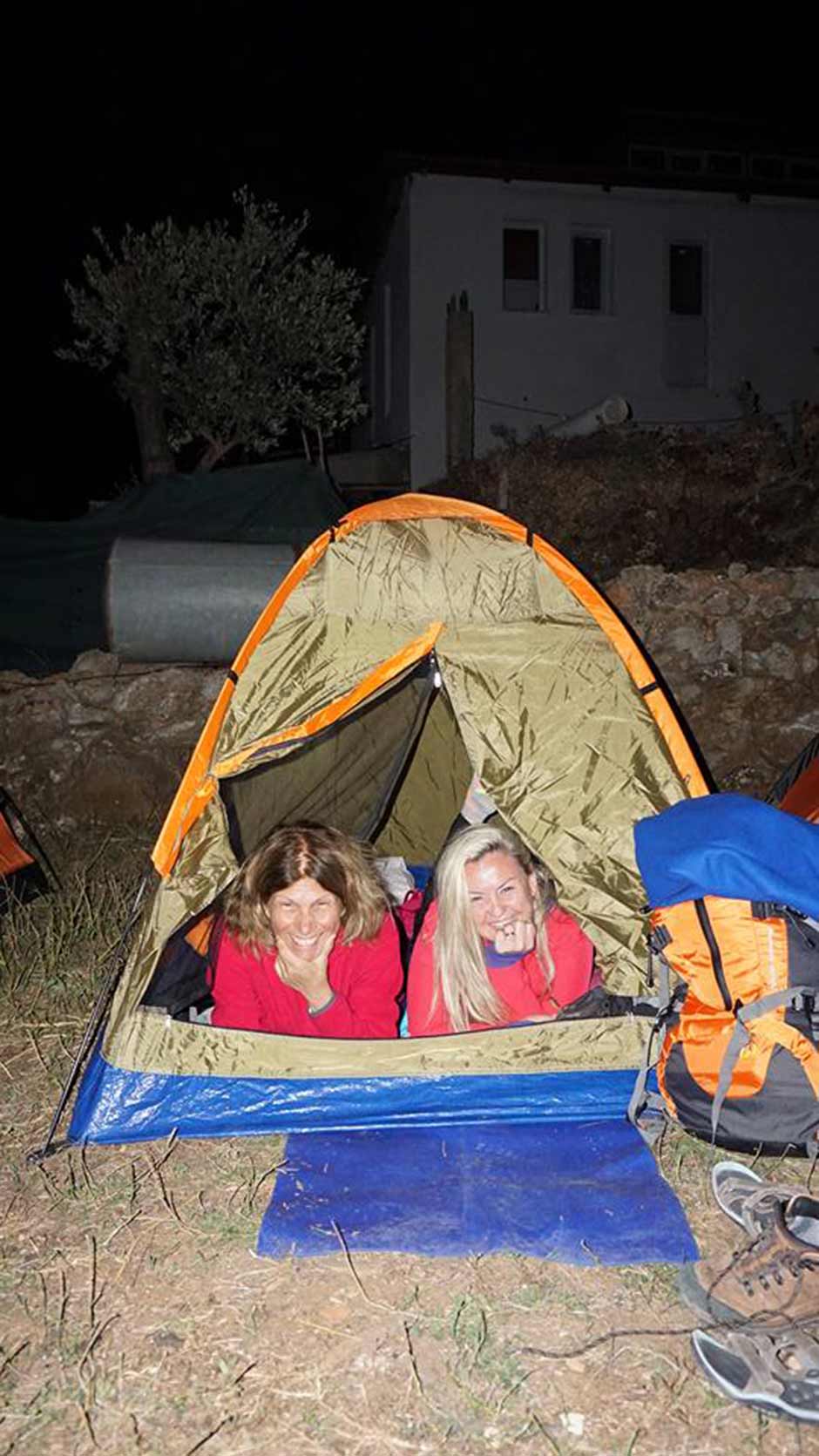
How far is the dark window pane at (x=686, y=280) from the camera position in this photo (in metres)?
14.6

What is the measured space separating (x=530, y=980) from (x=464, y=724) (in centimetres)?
86

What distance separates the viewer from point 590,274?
14453mm

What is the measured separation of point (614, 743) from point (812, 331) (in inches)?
532

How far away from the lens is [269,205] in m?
10.4

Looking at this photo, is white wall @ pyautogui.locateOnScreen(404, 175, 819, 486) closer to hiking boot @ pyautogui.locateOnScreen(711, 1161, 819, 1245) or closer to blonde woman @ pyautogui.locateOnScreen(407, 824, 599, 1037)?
blonde woman @ pyautogui.locateOnScreen(407, 824, 599, 1037)

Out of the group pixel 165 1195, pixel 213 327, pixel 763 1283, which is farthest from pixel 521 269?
pixel 763 1283

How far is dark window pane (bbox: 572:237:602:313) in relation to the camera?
47.0 feet

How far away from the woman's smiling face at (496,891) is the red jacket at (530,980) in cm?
14

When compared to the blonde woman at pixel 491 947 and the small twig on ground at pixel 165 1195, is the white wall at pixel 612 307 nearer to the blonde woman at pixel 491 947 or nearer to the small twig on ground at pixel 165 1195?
the blonde woman at pixel 491 947

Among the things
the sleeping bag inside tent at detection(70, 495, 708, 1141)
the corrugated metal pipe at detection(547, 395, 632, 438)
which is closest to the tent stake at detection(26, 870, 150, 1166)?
the sleeping bag inside tent at detection(70, 495, 708, 1141)

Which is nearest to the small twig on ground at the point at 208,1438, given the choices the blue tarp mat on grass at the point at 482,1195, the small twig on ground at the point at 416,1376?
the small twig on ground at the point at 416,1376

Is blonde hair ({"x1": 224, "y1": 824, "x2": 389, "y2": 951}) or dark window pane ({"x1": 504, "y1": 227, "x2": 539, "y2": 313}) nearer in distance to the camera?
blonde hair ({"x1": 224, "y1": 824, "x2": 389, "y2": 951})

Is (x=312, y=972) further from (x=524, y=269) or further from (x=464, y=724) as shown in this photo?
(x=524, y=269)

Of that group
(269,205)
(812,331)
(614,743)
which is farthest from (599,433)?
(614,743)
